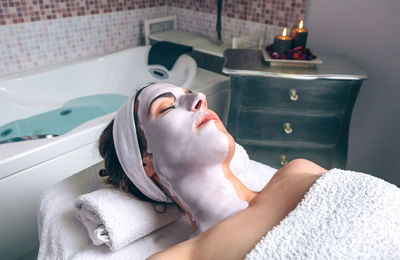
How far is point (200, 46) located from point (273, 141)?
1.03 metres

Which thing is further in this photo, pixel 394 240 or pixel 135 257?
pixel 135 257

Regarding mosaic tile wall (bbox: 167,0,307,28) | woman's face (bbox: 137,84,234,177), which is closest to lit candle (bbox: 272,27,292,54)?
mosaic tile wall (bbox: 167,0,307,28)

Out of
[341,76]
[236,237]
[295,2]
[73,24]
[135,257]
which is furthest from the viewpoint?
[73,24]

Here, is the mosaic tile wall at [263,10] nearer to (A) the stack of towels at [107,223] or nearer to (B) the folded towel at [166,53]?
(B) the folded towel at [166,53]

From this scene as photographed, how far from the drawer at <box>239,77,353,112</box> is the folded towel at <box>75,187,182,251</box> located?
31.2 inches

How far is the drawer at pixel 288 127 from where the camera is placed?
5.43 feet

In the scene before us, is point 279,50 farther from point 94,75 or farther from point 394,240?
point 94,75

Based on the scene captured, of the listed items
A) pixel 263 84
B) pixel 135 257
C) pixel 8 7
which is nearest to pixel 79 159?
pixel 135 257

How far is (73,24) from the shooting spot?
238 cm

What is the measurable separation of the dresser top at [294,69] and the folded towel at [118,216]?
83 centimetres

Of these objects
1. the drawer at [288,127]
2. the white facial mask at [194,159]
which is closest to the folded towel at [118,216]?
the white facial mask at [194,159]

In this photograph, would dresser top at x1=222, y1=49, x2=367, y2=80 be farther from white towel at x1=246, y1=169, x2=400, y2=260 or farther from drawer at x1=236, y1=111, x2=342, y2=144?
white towel at x1=246, y1=169, x2=400, y2=260

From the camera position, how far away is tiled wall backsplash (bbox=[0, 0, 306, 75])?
2123 mm

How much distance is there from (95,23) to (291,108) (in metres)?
1.65
